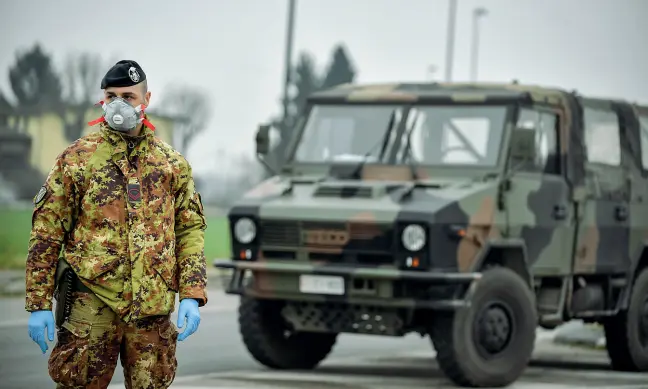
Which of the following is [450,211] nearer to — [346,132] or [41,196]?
[346,132]

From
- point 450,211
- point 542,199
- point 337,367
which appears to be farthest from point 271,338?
point 542,199

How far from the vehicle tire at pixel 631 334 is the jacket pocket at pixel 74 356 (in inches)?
314

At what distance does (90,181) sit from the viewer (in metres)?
6.13

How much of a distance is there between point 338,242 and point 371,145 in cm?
141

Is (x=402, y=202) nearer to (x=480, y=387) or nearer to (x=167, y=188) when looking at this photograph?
(x=480, y=387)

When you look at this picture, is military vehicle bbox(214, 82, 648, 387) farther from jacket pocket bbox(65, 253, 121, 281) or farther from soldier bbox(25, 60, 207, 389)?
jacket pocket bbox(65, 253, 121, 281)

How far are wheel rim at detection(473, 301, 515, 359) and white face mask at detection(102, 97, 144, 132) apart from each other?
5.89 meters

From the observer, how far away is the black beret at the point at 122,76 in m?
6.23

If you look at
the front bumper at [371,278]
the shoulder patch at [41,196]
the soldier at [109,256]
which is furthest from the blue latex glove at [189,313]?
the front bumper at [371,278]

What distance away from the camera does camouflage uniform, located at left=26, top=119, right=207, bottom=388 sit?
6.09 metres

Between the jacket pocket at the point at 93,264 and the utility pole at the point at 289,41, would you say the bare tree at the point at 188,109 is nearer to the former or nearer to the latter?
the utility pole at the point at 289,41

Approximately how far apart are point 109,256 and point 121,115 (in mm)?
518

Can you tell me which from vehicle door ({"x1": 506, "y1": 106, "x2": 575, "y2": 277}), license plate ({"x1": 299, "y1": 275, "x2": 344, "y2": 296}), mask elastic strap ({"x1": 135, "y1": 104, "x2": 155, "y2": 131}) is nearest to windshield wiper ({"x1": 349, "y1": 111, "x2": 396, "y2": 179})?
vehicle door ({"x1": 506, "y1": 106, "x2": 575, "y2": 277})

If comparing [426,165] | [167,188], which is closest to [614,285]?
[426,165]
